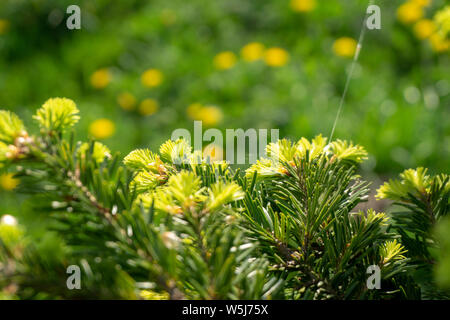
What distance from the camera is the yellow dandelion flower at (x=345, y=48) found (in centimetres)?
223

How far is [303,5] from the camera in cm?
243

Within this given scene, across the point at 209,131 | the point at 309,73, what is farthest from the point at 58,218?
the point at 309,73

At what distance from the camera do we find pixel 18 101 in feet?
7.21

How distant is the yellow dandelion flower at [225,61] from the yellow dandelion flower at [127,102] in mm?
491

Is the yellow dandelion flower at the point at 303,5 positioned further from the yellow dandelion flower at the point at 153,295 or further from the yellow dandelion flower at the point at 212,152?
the yellow dandelion flower at the point at 153,295

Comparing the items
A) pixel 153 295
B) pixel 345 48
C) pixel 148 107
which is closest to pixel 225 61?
pixel 148 107

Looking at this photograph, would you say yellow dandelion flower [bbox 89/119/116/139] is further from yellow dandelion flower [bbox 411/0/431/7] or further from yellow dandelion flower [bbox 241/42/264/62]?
yellow dandelion flower [bbox 411/0/431/7]

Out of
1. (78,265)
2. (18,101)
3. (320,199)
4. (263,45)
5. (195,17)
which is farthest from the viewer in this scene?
(195,17)

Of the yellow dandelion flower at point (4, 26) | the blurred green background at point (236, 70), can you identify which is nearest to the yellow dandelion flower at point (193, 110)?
the blurred green background at point (236, 70)

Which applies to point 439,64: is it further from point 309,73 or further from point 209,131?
point 209,131

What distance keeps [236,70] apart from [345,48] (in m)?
0.57

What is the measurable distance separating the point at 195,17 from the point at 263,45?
49 centimetres

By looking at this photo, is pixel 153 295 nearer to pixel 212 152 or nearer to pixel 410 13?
pixel 212 152
